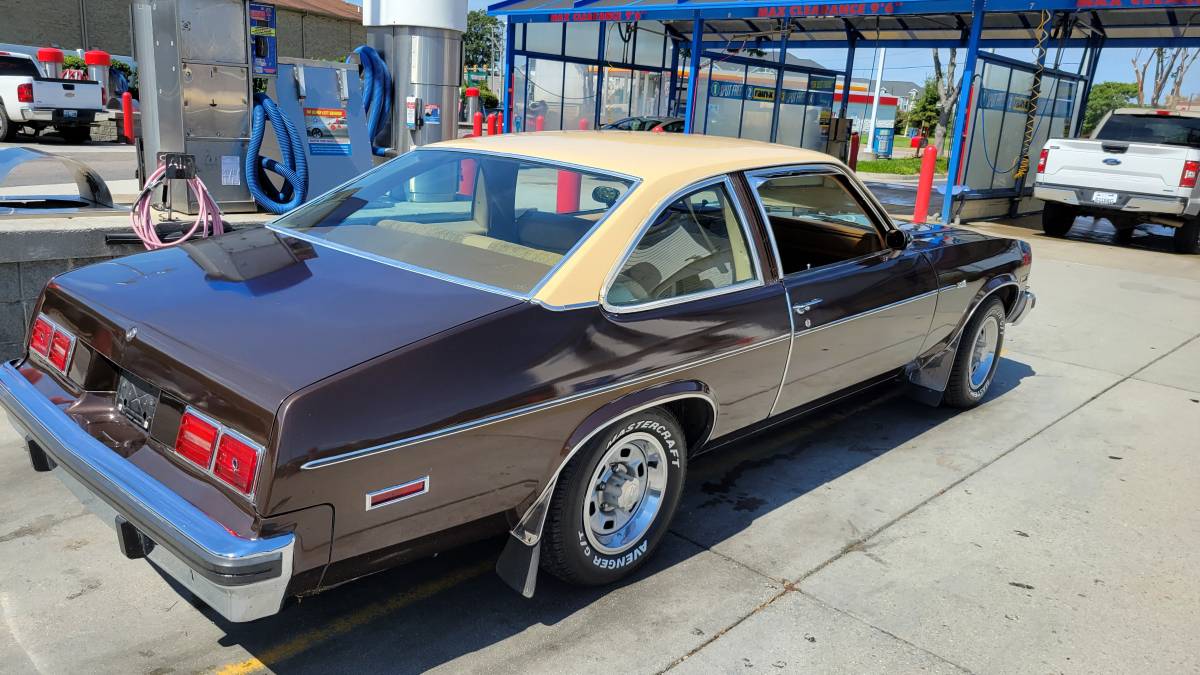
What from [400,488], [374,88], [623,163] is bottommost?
[400,488]

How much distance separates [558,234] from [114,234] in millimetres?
3239

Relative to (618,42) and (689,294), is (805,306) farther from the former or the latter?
(618,42)

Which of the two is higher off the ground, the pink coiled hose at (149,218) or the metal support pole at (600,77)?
the metal support pole at (600,77)

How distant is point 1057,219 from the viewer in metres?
13.3

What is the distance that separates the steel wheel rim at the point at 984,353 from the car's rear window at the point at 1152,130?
337 inches

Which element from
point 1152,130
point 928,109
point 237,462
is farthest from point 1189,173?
point 928,109

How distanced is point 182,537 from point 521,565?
1036mm

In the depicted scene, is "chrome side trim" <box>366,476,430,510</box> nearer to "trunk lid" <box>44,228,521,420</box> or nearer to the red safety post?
"trunk lid" <box>44,228,521,420</box>

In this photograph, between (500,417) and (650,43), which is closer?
(500,417)

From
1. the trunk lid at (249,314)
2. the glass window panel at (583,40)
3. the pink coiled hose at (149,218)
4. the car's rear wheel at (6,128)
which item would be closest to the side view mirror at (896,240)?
the trunk lid at (249,314)

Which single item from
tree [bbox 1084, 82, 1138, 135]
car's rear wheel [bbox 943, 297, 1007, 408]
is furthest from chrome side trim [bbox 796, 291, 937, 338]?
tree [bbox 1084, 82, 1138, 135]

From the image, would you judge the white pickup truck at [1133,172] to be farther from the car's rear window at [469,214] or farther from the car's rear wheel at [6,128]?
the car's rear wheel at [6,128]

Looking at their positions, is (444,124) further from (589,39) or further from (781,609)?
(589,39)

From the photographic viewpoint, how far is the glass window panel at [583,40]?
63.9ft
